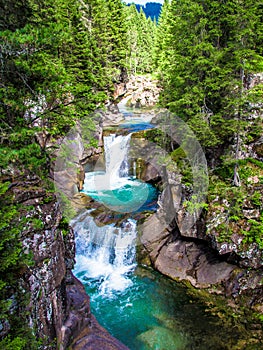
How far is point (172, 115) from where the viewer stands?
15875 millimetres

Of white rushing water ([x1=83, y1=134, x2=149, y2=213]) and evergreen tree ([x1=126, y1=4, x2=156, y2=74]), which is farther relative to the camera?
evergreen tree ([x1=126, y1=4, x2=156, y2=74])

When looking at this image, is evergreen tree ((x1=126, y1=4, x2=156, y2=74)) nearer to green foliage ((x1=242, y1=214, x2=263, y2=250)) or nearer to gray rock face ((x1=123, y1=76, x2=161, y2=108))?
gray rock face ((x1=123, y1=76, x2=161, y2=108))

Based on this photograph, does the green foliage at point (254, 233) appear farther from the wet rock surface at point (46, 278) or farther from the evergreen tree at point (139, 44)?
the evergreen tree at point (139, 44)

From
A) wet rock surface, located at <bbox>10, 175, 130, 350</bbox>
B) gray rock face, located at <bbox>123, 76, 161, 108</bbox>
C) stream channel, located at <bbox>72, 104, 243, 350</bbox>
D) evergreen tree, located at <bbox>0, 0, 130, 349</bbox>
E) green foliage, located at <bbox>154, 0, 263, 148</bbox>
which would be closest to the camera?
evergreen tree, located at <bbox>0, 0, 130, 349</bbox>

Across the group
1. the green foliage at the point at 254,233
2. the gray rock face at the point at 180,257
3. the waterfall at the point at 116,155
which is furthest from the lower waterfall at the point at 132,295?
the waterfall at the point at 116,155

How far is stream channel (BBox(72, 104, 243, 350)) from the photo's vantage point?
9.88 metres

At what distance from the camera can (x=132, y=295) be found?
12.3 meters

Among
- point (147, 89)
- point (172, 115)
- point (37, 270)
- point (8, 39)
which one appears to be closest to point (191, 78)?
point (172, 115)

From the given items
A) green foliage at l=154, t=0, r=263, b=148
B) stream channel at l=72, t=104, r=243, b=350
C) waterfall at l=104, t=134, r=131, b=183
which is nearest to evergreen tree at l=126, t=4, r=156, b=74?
waterfall at l=104, t=134, r=131, b=183

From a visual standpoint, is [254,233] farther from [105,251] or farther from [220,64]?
[220,64]

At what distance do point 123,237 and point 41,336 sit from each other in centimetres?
862

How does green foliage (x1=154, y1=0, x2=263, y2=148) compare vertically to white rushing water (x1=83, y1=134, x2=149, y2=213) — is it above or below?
above

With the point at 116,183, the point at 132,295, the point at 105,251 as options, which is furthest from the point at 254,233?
the point at 116,183

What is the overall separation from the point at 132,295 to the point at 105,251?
3.18 meters
